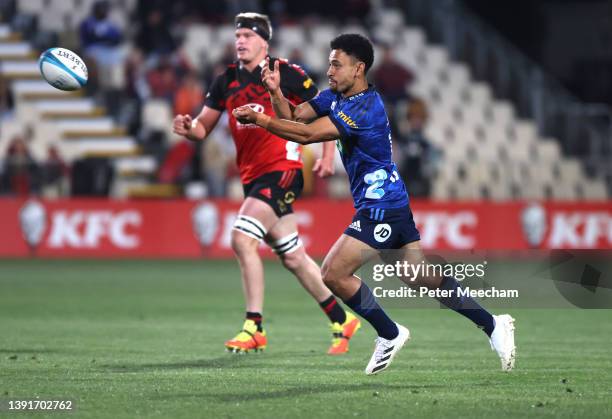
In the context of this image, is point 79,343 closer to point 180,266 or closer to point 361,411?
point 361,411

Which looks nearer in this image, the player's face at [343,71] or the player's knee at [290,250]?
the player's face at [343,71]

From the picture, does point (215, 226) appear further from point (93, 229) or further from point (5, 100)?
point (5, 100)

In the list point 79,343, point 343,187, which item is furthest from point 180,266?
point 79,343

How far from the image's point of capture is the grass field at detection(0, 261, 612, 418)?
7605 millimetres

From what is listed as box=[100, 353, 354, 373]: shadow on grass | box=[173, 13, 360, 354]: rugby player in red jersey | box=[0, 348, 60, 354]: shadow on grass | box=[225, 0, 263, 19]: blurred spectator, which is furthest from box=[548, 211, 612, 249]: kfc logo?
box=[0, 348, 60, 354]: shadow on grass

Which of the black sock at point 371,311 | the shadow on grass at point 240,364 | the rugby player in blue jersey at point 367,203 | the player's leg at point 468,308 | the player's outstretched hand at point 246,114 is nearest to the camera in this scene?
the player's outstretched hand at point 246,114

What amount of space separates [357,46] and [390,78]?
17.2m

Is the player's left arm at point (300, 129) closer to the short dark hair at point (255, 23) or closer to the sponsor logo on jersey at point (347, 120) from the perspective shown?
the sponsor logo on jersey at point (347, 120)

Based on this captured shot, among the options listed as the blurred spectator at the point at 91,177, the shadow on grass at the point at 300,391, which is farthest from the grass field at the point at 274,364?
the blurred spectator at the point at 91,177

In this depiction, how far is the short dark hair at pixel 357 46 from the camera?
9.00 meters

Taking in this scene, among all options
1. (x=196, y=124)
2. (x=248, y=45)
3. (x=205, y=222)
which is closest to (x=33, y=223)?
(x=205, y=222)

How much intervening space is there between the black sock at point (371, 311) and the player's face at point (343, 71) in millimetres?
1401

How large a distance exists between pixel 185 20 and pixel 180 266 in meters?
7.65

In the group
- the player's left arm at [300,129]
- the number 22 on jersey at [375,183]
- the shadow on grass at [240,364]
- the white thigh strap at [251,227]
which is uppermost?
the player's left arm at [300,129]
